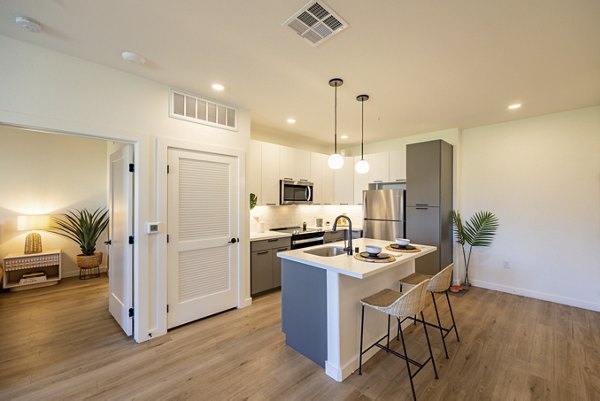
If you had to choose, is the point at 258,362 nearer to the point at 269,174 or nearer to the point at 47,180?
the point at 269,174

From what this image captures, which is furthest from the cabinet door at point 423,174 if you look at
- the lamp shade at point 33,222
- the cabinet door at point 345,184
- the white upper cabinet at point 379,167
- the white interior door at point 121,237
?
the lamp shade at point 33,222

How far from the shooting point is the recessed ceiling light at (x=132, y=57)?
2.18 metres

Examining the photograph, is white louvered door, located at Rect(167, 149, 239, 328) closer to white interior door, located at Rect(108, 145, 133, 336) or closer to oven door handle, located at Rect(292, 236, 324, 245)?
white interior door, located at Rect(108, 145, 133, 336)

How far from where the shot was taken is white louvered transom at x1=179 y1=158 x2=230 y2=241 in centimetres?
293

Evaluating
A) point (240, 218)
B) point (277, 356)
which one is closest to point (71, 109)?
point (240, 218)

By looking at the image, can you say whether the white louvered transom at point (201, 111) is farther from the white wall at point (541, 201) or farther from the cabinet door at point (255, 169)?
the white wall at point (541, 201)

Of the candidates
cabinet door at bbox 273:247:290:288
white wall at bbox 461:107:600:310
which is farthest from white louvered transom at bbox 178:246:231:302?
white wall at bbox 461:107:600:310

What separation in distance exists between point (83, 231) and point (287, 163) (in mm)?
3971

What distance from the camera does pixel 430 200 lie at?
410 centimetres

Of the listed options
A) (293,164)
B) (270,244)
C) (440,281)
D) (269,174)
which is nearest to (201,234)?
(270,244)

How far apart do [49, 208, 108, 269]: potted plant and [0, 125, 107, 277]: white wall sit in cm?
12

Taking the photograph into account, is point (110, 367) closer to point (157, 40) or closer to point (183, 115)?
point (183, 115)

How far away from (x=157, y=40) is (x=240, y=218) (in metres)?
2.11

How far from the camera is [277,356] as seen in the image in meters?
2.35
